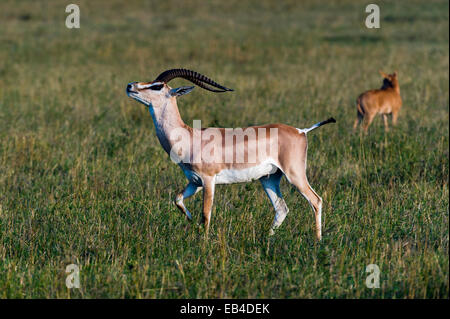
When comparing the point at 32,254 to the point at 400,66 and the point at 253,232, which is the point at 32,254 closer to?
the point at 253,232

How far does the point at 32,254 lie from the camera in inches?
193

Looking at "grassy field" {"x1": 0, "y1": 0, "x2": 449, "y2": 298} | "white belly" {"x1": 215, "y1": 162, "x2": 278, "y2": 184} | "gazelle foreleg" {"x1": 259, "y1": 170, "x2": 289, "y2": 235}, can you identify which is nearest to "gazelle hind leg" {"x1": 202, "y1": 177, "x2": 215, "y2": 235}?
"white belly" {"x1": 215, "y1": 162, "x2": 278, "y2": 184}

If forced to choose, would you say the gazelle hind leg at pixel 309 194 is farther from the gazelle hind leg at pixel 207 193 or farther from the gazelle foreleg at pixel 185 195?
the gazelle foreleg at pixel 185 195

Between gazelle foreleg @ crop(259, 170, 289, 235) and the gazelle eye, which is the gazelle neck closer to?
the gazelle eye

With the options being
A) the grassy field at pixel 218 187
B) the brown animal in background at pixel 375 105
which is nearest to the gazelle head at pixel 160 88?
the grassy field at pixel 218 187

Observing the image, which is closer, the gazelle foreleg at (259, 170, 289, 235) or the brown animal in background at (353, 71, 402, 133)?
the gazelle foreleg at (259, 170, 289, 235)

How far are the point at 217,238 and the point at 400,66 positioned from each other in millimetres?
11880

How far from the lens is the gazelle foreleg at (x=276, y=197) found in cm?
548

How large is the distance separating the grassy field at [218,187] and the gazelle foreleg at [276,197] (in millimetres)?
132

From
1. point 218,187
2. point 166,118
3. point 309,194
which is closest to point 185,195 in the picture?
point 166,118

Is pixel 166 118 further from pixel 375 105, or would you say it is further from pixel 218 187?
pixel 375 105

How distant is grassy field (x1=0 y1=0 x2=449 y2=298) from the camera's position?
172 inches

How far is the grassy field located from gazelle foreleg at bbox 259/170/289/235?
0.13 metres
